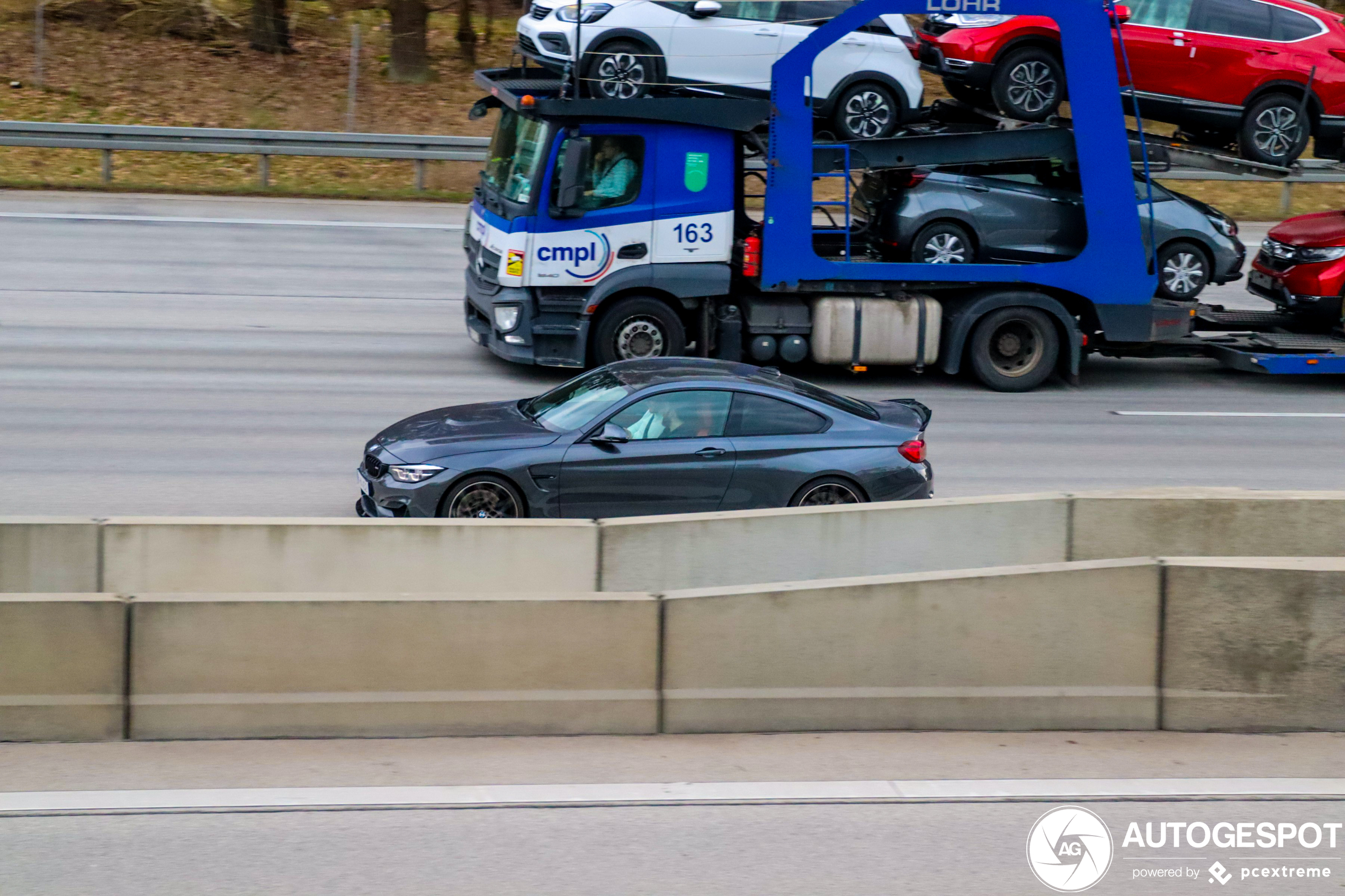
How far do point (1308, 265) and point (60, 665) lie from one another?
1359 cm

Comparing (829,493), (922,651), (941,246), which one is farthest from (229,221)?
(922,651)

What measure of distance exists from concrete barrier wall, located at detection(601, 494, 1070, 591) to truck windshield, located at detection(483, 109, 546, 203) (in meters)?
6.62

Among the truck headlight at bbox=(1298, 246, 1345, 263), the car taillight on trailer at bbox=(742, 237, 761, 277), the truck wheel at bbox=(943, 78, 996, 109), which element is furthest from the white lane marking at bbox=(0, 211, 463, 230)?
the truck headlight at bbox=(1298, 246, 1345, 263)

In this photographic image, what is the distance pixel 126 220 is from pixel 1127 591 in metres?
18.3

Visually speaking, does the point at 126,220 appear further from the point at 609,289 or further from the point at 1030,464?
the point at 1030,464

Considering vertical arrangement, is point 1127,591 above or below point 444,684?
above

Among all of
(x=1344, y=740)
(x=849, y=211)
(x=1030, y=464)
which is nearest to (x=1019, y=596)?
(x=1344, y=740)

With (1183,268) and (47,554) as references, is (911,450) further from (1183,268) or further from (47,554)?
(1183,268)

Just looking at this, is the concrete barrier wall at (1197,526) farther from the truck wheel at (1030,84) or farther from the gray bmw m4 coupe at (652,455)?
the truck wheel at (1030,84)

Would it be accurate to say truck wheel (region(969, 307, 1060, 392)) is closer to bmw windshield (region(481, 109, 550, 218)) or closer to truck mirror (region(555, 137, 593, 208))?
truck mirror (region(555, 137, 593, 208))

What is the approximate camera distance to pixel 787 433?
9.91 meters

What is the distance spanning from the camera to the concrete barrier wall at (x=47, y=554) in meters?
7.40

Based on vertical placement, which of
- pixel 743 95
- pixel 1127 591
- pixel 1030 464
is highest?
pixel 743 95

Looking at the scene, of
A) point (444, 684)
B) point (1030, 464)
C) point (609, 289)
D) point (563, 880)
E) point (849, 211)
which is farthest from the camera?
point (849, 211)
